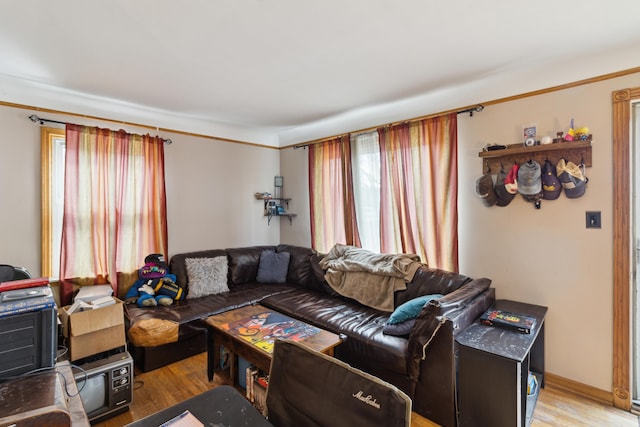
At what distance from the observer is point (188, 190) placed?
3.76 metres

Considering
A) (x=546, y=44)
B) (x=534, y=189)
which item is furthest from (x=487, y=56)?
(x=534, y=189)

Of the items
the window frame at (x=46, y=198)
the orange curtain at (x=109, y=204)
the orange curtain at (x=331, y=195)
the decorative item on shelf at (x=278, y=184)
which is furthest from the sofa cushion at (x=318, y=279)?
the window frame at (x=46, y=198)

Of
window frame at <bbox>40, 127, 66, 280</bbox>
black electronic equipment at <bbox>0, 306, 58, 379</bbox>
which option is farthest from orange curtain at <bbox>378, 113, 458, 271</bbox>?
window frame at <bbox>40, 127, 66, 280</bbox>

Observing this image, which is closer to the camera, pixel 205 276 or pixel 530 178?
pixel 530 178

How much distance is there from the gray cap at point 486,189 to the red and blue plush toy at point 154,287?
309 cm

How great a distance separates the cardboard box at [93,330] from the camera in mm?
2104

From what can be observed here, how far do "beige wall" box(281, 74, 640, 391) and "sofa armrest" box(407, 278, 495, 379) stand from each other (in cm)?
63

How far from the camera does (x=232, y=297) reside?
3.32 meters

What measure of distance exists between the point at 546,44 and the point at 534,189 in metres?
1.00

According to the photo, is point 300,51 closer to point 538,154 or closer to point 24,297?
point 538,154

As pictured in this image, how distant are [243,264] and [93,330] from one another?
184cm

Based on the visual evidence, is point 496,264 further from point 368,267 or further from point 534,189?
point 368,267

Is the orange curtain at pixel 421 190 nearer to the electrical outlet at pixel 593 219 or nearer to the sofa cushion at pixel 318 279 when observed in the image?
the sofa cushion at pixel 318 279

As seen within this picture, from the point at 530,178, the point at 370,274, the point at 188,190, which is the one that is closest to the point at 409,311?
the point at 370,274
